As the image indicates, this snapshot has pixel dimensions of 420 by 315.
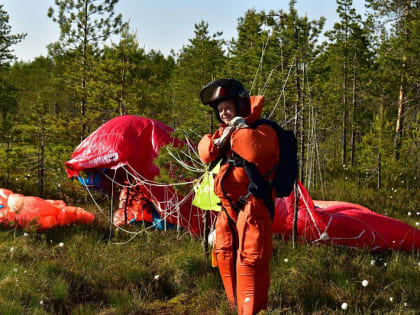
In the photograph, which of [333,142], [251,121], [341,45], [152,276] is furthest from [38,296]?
[341,45]

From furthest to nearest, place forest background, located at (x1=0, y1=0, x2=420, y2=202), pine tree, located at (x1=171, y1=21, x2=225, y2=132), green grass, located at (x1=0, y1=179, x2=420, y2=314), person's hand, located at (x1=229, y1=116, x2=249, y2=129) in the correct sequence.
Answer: pine tree, located at (x1=171, y1=21, x2=225, y2=132)
forest background, located at (x1=0, y1=0, x2=420, y2=202)
green grass, located at (x1=0, y1=179, x2=420, y2=314)
person's hand, located at (x1=229, y1=116, x2=249, y2=129)

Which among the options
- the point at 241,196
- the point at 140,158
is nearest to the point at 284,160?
the point at 241,196

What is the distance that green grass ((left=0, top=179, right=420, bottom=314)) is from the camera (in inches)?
131

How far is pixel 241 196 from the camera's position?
119 inches

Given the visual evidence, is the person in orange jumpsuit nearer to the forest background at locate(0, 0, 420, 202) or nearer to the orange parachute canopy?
the forest background at locate(0, 0, 420, 202)

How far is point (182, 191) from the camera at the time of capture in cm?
488

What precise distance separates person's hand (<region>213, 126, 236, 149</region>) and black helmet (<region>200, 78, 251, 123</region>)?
0.24 meters

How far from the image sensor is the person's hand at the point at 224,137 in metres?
3.03

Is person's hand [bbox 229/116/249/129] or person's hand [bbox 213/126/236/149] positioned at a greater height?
person's hand [bbox 229/116/249/129]

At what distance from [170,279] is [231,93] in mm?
2296

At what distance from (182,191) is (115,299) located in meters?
1.74

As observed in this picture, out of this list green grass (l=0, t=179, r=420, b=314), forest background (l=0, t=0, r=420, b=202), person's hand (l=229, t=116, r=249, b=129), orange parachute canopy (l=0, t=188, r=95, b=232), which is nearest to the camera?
person's hand (l=229, t=116, r=249, b=129)

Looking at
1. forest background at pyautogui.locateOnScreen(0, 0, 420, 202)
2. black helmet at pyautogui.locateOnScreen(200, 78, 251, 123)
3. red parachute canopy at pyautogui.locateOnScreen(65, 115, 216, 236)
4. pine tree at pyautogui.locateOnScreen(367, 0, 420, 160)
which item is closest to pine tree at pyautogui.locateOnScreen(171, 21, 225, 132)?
forest background at pyautogui.locateOnScreen(0, 0, 420, 202)

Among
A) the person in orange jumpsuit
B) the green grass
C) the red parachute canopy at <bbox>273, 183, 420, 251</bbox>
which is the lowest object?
the green grass
